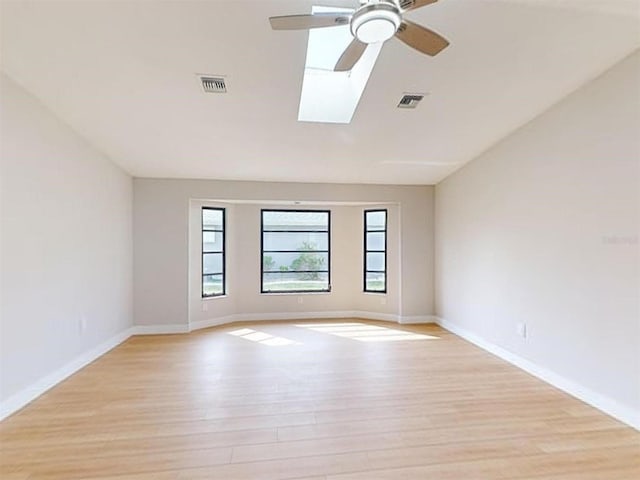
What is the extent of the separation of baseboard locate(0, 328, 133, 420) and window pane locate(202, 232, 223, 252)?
1.86 metres

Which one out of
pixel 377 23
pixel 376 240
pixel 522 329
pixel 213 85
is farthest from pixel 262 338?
pixel 377 23

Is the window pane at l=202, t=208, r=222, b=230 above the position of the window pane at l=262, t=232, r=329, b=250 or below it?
above

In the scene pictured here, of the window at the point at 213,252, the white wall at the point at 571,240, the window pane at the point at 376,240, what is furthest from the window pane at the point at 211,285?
the white wall at the point at 571,240

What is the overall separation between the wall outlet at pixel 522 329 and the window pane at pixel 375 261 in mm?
2776

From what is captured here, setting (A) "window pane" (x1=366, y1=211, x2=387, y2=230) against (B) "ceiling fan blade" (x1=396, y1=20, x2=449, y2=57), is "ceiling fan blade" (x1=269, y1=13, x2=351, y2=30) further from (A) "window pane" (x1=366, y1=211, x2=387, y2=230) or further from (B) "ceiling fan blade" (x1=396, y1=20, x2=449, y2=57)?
(A) "window pane" (x1=366, y1=211, x2=387, y2=230)

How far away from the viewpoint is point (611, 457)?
235 centimetres

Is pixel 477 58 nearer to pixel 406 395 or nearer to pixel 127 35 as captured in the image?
pixel 127 35

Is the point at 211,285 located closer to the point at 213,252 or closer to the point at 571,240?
the point at 213,252

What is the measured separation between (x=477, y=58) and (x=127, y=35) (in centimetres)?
260

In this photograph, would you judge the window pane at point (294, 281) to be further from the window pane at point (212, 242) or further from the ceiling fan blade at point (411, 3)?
the ceiling fan blade at point (411, 3)

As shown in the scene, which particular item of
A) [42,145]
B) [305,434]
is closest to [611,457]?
[305,434]

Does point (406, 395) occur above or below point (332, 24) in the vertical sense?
below

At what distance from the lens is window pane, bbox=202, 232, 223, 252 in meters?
6.12

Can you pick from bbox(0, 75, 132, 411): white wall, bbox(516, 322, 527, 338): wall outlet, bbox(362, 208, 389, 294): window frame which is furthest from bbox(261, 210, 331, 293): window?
bbox(516, 322, 527, 338): wall outlet
